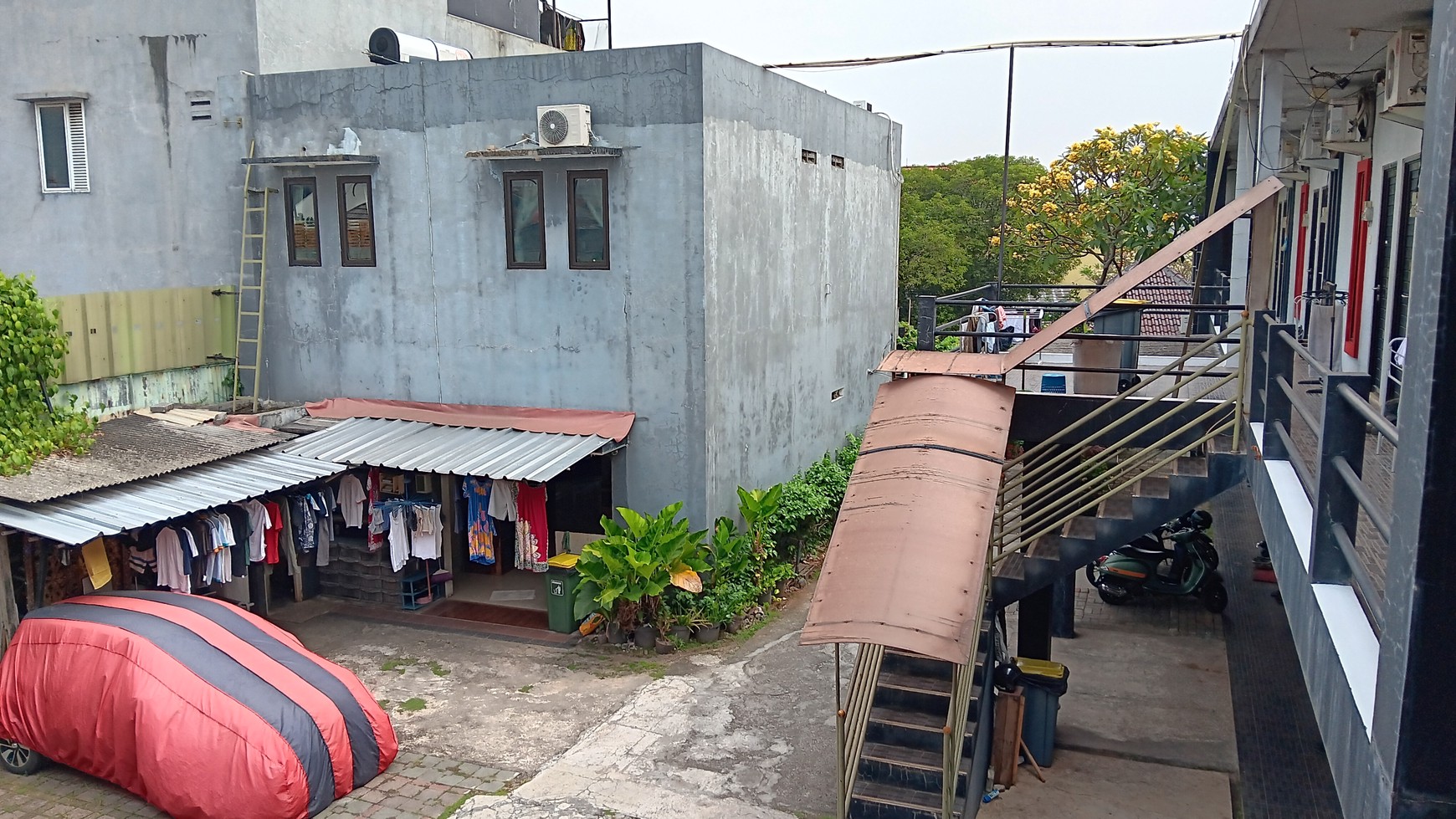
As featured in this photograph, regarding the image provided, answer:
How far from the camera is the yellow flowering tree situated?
28609 millimetres

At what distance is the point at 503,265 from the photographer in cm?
1449

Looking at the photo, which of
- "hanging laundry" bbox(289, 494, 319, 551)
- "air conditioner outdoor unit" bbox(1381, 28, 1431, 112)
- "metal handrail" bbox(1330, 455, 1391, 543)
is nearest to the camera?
"metal handrail" bbox(1330, 455, 1391, 543)

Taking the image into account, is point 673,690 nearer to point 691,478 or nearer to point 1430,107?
point 691,478

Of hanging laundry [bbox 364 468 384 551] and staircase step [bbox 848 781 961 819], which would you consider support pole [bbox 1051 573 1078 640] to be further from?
hanging laundry [bbox 364 468 384 551]

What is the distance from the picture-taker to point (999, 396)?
8.49 meters

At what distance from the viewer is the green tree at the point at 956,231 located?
A: 3881 cm

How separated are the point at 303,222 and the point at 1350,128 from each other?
518 inches

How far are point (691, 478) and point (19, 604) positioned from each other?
7.64 m

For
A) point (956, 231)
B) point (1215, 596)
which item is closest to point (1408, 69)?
point (1215, 596)

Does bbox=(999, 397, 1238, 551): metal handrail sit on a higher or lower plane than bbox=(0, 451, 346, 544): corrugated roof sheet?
higher

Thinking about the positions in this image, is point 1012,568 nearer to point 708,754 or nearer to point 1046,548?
point 1046,548

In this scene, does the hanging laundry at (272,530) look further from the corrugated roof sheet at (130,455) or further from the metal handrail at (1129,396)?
the metal handrail at (1129,396)

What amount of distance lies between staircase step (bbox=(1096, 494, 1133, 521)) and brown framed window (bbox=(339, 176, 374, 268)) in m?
10.3

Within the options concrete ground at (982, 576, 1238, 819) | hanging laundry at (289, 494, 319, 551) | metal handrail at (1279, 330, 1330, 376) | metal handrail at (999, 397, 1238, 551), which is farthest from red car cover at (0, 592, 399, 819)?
metal handrail at (1279, 330, 1330, 376)
